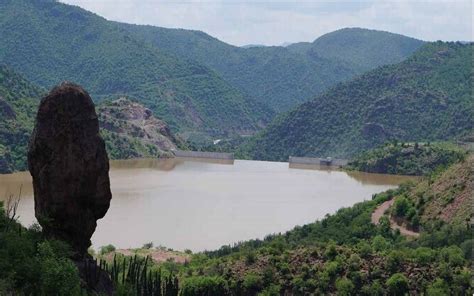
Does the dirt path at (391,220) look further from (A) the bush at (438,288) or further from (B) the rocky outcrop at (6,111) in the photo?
(B) the rocky outcrop at (6,111)

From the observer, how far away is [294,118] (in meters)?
190

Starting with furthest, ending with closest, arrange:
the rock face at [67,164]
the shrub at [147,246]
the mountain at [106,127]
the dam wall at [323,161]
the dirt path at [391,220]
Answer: the dam wall at [323,161] → the mountain at [106,127] → the shrub at [147,246] → the dirt path at [391,220] → the rock face at [67,164]

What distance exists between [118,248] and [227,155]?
96.4 m

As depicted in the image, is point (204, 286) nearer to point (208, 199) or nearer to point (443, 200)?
point (443, 200)

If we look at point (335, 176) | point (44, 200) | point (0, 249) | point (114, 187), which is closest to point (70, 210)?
point (44, 200)

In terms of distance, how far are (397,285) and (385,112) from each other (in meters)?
134

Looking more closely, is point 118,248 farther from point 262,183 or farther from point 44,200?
point 262,183

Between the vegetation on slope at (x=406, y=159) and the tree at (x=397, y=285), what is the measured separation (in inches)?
3151

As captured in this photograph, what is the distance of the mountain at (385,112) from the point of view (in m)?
163

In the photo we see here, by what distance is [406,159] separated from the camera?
127562 millimetres

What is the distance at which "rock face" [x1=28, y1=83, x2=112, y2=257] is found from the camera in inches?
1023

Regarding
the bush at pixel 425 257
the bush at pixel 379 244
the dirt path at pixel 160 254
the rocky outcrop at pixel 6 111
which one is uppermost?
the rocky outcrop at pixel 6 111

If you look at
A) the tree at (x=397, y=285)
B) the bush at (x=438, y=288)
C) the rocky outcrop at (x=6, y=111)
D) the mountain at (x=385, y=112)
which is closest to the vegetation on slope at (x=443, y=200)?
the bush at (x=438, y=288)

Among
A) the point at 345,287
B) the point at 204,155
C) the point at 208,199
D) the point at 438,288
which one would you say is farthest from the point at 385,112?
the point at 438,288
